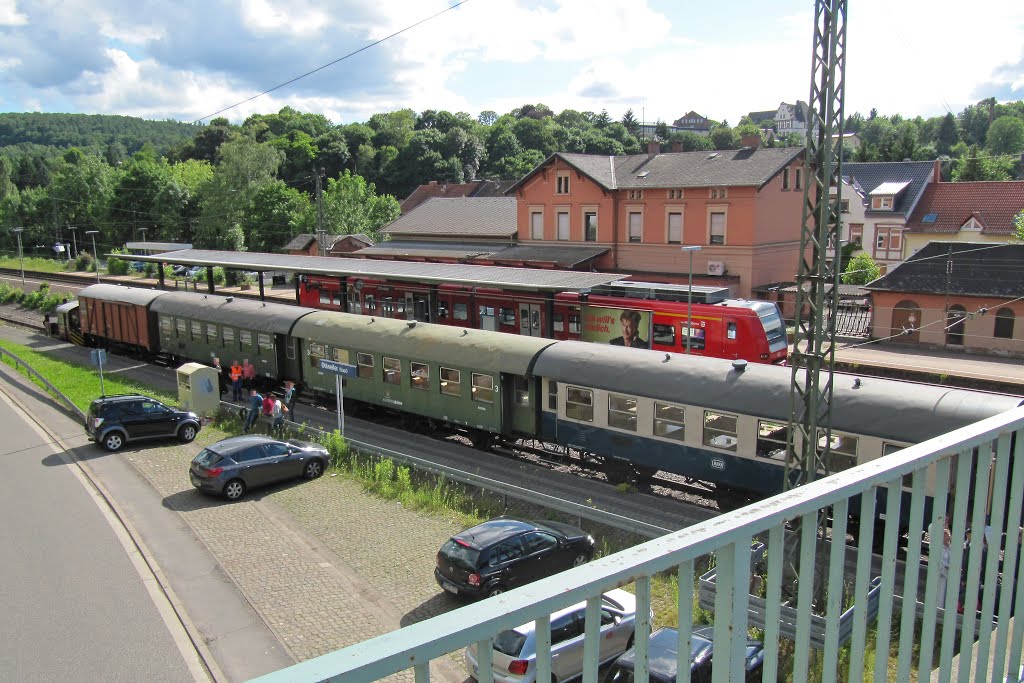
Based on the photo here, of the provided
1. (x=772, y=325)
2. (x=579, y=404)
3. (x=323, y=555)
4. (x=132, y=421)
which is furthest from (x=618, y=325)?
(x=323, y=555)

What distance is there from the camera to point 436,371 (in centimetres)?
2238

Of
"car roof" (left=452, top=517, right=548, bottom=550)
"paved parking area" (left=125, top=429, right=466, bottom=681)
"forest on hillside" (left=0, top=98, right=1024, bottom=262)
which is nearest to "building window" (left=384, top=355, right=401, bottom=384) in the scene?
"paved parking area" (left=125, top=429, right=466, bottom=681)

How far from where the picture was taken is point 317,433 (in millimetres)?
23656

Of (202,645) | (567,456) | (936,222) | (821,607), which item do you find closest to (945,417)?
(821,607)

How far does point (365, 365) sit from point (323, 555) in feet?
34.1

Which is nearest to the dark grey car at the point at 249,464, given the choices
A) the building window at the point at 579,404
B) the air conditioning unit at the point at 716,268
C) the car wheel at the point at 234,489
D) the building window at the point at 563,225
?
the car wheel at the point at 234,489

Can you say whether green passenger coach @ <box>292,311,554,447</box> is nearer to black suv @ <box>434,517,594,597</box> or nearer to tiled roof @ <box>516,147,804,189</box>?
black suv @ <box>434,517,594,597</box>

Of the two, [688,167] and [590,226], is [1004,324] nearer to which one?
[688,167]

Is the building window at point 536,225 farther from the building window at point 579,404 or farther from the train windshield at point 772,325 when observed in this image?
the building window at point 579,404

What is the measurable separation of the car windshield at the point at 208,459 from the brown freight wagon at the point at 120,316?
62.8 feet

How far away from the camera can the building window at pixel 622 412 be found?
59.1ft

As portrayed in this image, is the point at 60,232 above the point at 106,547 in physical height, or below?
above

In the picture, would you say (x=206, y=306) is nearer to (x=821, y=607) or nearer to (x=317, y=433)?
(x=317, y=433)

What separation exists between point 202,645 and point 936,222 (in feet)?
184
